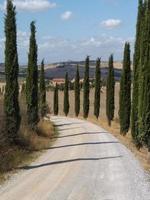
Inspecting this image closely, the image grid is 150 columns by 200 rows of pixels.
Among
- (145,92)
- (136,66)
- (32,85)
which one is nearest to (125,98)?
(136,66)

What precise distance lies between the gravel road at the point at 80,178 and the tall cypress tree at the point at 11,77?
3.11 meters

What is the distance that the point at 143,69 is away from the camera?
30875 mm

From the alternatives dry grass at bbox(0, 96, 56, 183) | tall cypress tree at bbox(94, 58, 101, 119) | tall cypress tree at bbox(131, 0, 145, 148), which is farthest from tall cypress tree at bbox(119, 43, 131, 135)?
tall cypress tree at bbox(94, 58, 101, 119)

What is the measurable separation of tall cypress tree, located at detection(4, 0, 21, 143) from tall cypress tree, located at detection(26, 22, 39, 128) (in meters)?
9.97

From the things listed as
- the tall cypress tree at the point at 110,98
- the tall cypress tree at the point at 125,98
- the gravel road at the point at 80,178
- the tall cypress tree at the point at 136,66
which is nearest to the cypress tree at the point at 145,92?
the gravel road at the point at 80,178

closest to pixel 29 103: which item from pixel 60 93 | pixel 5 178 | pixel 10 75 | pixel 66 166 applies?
pixel 10 75

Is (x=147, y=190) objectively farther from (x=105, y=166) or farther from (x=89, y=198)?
(x=105, y=166)

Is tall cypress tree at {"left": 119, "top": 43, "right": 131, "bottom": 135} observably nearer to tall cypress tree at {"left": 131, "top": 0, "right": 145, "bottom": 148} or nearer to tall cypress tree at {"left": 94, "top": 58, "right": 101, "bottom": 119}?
tall cypress tree at {"left": 131, "top": 0, "right": 145, "bottom": 148}

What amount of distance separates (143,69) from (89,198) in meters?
17.0

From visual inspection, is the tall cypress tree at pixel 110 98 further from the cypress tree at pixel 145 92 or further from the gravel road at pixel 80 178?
the gravel road at pixel 80 178

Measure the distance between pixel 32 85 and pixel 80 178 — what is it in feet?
78.9

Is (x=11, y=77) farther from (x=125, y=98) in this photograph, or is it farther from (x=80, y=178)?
(x=125, y=98)

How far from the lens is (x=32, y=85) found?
139ft

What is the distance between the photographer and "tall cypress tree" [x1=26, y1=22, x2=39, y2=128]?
4166cm
